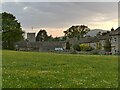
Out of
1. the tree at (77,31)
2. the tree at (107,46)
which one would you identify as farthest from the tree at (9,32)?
the tree at (77,31)

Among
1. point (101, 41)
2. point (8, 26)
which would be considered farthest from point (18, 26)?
point (101, 41)

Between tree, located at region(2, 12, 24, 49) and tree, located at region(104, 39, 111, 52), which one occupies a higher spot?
tree, located at region(2, 12, 24, 49)

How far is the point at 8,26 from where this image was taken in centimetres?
11644

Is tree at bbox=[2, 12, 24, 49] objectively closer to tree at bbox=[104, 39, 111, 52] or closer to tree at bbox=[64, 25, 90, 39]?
tree at bbox=[104, 39, 111, 52]

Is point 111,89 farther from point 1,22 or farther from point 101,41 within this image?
point 101,41

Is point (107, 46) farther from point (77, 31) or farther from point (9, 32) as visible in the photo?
point (77, 31)

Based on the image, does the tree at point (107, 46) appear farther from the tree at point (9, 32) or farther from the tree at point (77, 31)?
the tree at point (77, 31)

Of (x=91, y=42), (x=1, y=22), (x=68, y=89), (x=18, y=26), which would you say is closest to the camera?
(x=68, y=89)

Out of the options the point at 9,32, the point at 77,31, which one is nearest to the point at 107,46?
the point at 9,32

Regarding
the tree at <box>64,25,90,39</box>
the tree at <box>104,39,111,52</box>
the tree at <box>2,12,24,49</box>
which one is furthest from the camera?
the tree at <box>64,25,90,39</box>

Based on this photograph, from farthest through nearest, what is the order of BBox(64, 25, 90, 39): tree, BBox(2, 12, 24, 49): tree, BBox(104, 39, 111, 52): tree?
BBox(64, 25, 90, 39): tree → BBox(2, 12, 24, 49): tree → BBox(104, 39, 111, 52): tree

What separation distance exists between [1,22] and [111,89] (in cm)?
10485

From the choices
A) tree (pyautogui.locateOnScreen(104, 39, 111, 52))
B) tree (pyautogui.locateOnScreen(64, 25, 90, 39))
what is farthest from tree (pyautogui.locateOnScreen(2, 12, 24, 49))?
tree (pyautogui.locateOnScreen(64, 25, 90, 39))

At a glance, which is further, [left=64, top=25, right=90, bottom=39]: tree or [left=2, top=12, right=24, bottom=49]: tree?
[left=64, top=25, right=90, bottom=39]: tree
